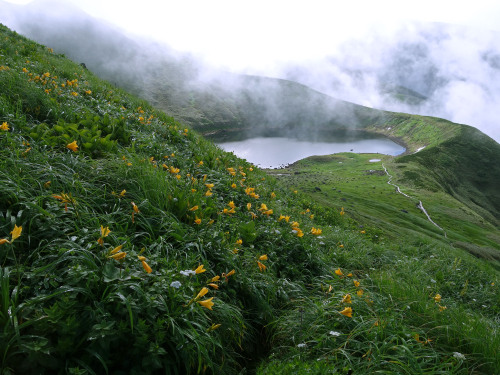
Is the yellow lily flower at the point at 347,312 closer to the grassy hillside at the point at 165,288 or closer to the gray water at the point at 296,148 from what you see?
the grassy hillside at the point at 165,288

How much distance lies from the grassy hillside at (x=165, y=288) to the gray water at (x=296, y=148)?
318 ft

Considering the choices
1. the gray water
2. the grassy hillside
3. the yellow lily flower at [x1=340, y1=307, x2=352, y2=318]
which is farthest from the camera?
the gray water

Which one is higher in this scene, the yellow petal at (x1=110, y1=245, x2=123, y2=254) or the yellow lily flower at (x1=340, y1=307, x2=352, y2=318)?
the yellow petal at (x1=110, y1=245, x2=123, y2=254)

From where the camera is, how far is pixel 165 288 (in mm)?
2887

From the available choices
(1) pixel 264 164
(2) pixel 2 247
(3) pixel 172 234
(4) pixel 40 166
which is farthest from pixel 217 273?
(1) pixel 264 164

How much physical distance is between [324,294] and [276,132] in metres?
186

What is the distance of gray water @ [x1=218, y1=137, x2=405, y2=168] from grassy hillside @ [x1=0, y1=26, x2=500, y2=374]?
96.8 m

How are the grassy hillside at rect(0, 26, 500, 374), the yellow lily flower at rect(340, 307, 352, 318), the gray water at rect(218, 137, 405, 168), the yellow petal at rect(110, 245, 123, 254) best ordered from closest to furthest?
1. the grassy hillside at rect(0, 26, 500, 374)
2. the yellow petal at rect(110, 245, 123, 254)
3. the yellow lily flower at rect(340, 307, 352, 318)
4. the gray water at rect(218, 137, 405, 168)

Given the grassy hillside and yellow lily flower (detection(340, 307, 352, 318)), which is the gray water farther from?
yellow lily flower (detection(340, 307, 352, 318))

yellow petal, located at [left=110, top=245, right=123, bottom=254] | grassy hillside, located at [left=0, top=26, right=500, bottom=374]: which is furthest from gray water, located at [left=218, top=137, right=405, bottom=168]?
yellow petal, located at [left=110, top=245, right=123, bottom=254]

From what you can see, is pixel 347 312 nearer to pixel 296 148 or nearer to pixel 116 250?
pixel 116 250

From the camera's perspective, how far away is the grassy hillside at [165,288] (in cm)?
244

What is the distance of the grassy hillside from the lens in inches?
96.0

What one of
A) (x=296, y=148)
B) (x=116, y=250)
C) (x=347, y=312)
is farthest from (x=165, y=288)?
(x=296, y=148)
